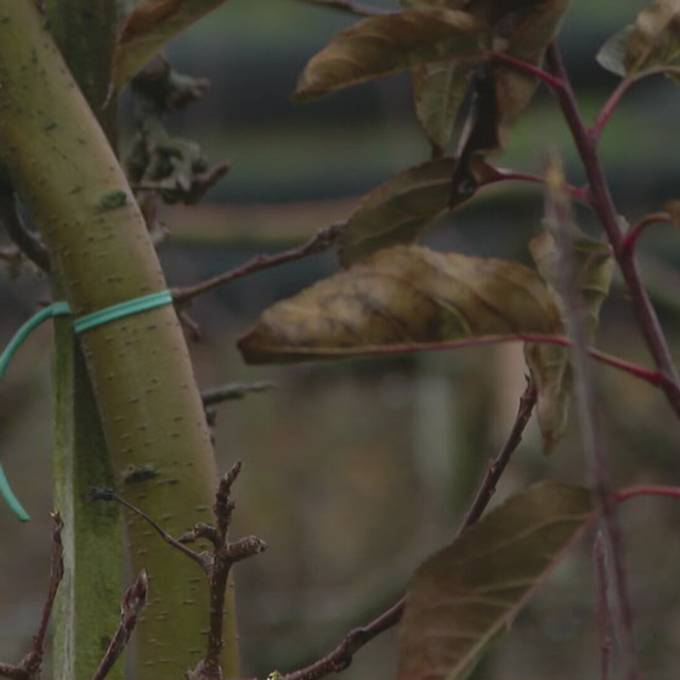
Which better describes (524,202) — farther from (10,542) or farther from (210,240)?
(10,542)

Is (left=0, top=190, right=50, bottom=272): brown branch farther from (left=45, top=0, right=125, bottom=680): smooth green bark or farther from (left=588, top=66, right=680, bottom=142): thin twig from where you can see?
(left=588, top=66, right=680, bottom=142): thin twig

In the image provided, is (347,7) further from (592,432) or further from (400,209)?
(592,432)

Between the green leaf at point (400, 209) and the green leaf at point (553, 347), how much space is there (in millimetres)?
62

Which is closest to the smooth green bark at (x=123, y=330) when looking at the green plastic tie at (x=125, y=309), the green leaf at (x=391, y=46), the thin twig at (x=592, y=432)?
the green plastic tie at (x=125, y=309)

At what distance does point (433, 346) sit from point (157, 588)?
0.32 m

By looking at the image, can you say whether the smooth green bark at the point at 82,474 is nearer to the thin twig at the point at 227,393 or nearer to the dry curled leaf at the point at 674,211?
the thin twig at the point at 227,393

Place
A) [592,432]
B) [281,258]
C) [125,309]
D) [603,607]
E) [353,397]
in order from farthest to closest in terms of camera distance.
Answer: [353,397], [281,258], [125,309], [603,607], [592,432]

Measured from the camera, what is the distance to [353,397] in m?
4.57

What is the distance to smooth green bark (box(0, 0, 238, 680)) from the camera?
959mm

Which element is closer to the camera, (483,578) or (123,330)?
(483,578)

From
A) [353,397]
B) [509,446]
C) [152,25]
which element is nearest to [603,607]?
[509,446]

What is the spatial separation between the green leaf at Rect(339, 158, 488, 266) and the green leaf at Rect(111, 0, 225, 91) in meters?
0.13

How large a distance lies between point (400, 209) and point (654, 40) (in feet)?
0.50

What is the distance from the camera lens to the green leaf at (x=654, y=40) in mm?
814
